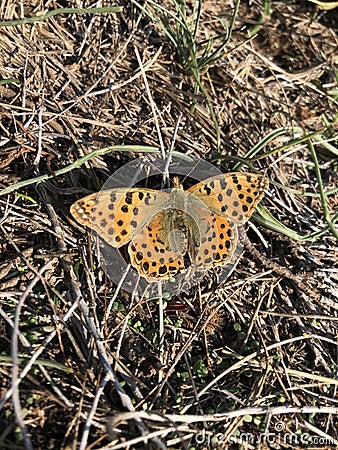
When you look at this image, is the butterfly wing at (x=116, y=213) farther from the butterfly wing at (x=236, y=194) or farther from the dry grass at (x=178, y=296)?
the butterfly wing at (x=236, y=194)

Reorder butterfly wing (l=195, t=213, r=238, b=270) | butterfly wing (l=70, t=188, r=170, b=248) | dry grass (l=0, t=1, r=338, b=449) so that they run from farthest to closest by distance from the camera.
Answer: butterfly wing (l=195, t=213, r=238, b=270) → butterfly wing (l=70, t=188, r=170, b=248) → dry grass (l=0, t=1, r=338, b=449)

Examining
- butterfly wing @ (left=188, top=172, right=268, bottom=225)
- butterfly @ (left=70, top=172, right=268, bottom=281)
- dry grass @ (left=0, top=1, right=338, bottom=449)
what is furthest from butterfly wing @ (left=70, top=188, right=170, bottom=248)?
butterfly wing @ (left=188, top=172, right=268, bottom=225)

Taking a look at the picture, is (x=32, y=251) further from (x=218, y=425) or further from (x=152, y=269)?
(x=218, y=425)

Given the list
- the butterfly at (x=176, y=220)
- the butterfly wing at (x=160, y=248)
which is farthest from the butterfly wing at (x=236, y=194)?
the butterfly wing at (x=160, y=248)

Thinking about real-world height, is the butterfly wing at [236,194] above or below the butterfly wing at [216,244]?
above

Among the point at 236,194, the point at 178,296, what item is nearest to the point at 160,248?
the point at 178,296

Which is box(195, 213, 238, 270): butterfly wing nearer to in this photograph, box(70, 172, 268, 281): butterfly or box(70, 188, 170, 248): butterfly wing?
box(70, 172, 268, 281): butterfly
